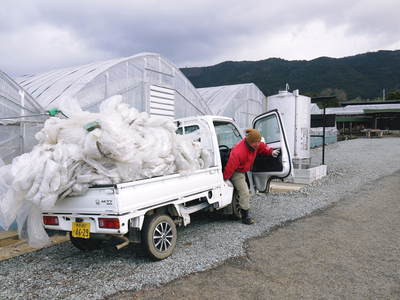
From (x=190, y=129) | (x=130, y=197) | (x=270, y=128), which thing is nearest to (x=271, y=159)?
(x=270, y=128)

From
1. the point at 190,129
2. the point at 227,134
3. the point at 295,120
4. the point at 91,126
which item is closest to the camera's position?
the point at 91,126

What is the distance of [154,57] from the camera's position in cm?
1015

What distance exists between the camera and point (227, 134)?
6617 mm

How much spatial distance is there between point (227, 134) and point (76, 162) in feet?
11.1

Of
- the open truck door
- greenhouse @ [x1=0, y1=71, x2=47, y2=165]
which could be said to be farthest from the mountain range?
greenhouse @ [x1=0, y1=71, x2=47, y2=165]

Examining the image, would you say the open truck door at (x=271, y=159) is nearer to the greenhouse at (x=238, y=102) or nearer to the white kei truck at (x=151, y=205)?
the white kei truck at (x=151, y=205)

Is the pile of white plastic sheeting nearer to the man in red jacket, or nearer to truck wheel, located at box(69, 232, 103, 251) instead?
truck wheel, located at box(69, 232, 103, 251)

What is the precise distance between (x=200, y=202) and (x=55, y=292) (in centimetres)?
255

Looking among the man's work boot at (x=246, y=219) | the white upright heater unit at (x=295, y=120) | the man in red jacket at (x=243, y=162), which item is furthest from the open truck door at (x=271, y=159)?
the white upright heater unit at (x=295, y=120)

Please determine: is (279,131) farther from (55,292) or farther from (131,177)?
(55,292)

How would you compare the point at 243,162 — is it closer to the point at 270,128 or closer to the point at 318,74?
the point at 270,128

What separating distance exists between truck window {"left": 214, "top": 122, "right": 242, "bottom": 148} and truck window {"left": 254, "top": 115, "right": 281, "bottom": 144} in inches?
26.2

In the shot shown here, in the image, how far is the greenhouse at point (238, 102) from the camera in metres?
15.1

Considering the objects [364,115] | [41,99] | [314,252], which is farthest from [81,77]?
[364,115]
